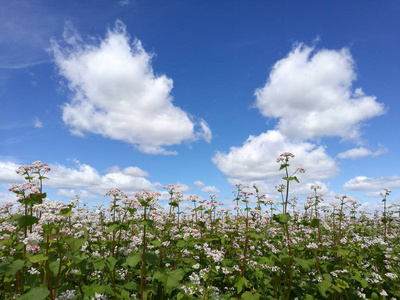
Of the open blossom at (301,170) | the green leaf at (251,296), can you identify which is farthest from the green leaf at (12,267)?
the open blossom at (301,170)

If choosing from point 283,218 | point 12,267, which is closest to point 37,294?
point 12,267

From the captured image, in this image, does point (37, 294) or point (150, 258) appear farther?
point (150, 258)

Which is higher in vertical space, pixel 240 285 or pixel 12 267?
pixel 12 267

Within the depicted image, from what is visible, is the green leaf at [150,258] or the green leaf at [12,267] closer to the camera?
the green leaf at [12,267]

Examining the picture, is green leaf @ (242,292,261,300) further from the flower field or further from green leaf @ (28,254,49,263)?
green leaf @ (28,254,49,263)

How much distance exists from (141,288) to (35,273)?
2.42 metres

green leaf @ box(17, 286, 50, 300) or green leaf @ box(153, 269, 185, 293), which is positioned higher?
green leaf @ box(153, 269, 185, 293)

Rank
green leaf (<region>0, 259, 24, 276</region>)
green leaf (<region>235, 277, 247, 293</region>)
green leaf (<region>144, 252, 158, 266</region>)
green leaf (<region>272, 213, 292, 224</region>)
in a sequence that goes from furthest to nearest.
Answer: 1. green leaf (<region>235, 277, 247, 293</region>)
2. green leaf (<region>272, 213, 292, 224</region>)
3. green leaf (<region>144, 252, 158, 266</region>)
4. green leaf (<region>0, 259, 24, 276</region>)

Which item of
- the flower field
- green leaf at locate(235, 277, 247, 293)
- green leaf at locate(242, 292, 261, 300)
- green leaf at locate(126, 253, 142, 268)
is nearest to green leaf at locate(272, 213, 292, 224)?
the flower field

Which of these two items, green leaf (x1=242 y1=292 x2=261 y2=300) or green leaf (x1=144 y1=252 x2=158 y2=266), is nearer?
green leaf (x1=144 y1=252 x2=158 y2=266)

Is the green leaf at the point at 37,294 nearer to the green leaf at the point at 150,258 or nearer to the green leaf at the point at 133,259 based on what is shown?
the green leaf at the point at 133,259

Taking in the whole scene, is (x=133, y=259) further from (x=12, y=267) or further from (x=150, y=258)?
(x=12, y=267)

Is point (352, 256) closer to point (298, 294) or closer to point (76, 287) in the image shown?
point (298, 294)

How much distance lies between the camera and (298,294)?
273 inches
